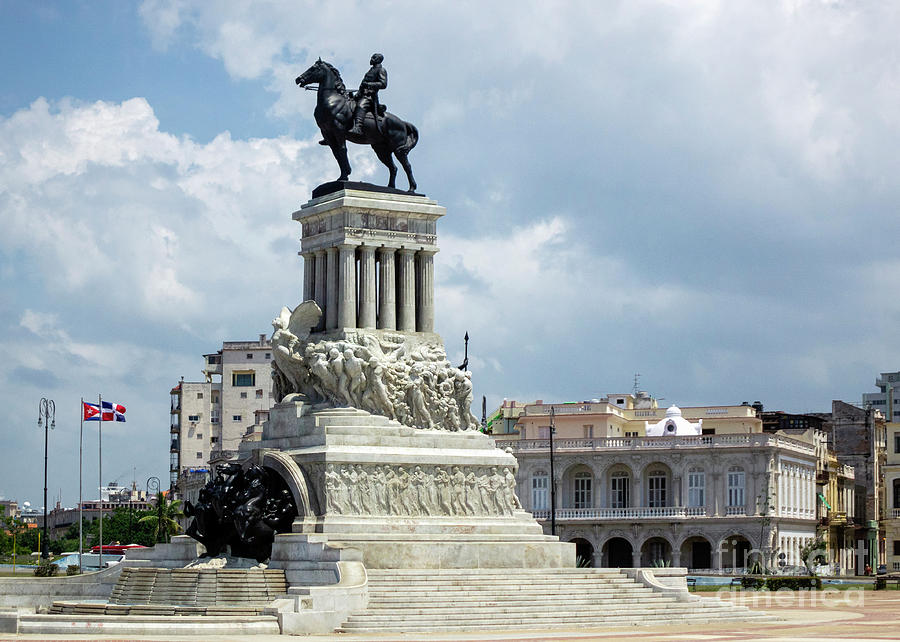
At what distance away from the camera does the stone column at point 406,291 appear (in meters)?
54.9

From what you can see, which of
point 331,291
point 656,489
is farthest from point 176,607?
point 656,489

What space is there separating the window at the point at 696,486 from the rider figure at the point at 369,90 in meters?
49.8

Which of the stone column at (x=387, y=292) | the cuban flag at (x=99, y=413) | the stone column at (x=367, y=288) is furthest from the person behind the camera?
the cuban flag at (x=99, y=413)

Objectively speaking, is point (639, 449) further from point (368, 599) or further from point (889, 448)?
point (368, 599)

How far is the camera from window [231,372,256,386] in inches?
5686

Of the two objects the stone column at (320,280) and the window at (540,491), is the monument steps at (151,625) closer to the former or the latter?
the stone column at (320,280)

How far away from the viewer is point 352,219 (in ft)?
178

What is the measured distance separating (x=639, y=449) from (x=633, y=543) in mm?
5569

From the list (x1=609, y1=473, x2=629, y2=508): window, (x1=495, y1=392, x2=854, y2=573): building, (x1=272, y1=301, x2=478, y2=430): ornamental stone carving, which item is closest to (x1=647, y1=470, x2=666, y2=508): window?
(x1=495, y1=392, x2=854, y2=573): building

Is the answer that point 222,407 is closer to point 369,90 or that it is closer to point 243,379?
point 243,379

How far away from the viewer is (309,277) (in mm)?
55906

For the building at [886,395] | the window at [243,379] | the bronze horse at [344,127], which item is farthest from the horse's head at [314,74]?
the building at [886,395]

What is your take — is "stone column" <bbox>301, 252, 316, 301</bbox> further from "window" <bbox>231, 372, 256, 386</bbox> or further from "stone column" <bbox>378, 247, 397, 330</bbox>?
"window" <bbox>231, 372, 256, 386</bbox>

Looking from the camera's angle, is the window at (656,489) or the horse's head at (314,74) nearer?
the horse's head at (314,74)
